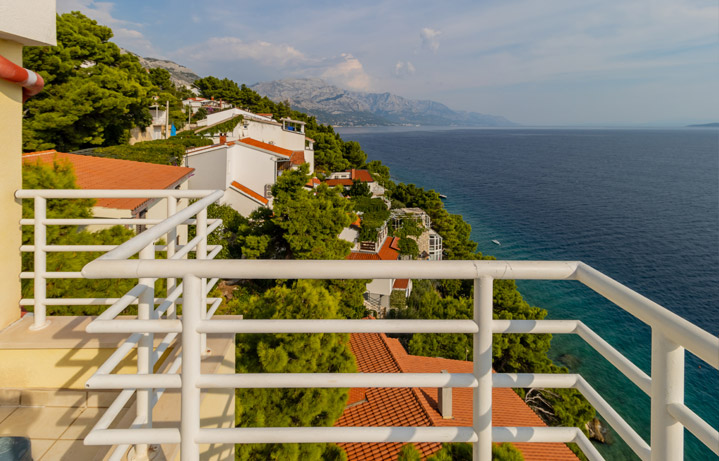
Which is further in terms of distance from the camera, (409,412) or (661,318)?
(409,412)

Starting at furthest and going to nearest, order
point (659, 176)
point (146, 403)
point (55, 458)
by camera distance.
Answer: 1. point (659, 176)
2. point (55, 458)
3. point (146, 403)

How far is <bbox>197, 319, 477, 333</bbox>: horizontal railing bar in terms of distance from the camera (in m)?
1.30

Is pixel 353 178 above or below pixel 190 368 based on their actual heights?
above

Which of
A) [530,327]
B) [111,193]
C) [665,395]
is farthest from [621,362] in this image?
[111,193]

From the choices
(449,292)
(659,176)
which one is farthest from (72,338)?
(659,176)

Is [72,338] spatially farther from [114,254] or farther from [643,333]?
[643,333]

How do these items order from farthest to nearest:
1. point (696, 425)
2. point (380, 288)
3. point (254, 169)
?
point (254, 169) → point (380, 288) → point (696, 425)

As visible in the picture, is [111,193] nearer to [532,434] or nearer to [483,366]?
[483,366]

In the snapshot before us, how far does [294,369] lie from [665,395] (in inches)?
234

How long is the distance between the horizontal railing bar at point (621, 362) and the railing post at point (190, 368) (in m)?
1.20

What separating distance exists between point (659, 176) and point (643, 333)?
72701mm

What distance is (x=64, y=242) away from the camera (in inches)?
199

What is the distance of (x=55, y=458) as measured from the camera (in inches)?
84.0

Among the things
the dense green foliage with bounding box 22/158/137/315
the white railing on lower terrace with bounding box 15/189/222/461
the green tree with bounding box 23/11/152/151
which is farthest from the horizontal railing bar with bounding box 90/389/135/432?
the green tree with bounding box 23/11/152/151
